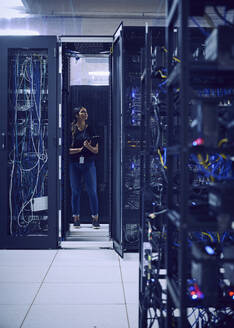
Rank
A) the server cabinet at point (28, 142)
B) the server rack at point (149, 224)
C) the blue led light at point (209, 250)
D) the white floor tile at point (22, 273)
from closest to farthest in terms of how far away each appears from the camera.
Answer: the blue led light at point (209, 250), the server rack at point (149, 224), the white floor tile at point (22, 273), the server cabinet at point (28, 142)

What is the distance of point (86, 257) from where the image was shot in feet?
11.8

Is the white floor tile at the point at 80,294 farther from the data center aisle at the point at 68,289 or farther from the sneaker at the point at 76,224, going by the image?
the sneaker at the point at 76,224

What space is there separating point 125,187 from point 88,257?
776 mm

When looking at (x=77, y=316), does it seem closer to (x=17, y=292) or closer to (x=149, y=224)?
(x=17, y=292)

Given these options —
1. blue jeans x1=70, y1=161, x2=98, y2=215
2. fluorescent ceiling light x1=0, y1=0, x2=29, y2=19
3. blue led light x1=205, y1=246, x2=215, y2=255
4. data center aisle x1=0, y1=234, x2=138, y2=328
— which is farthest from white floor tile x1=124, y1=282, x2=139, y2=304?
fluorescent ceiling light x1=0, y1=0, x2=29, y2=19

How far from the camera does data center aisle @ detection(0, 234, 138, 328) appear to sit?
217cm

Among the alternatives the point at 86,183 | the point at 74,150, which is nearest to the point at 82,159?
the point at 74,150

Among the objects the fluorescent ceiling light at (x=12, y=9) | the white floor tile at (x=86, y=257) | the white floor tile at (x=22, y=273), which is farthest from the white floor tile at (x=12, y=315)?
the fluorescent ceiling light at (x=12, y=9)

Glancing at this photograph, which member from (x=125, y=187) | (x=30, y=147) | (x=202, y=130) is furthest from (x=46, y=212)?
(x=202, y=130)

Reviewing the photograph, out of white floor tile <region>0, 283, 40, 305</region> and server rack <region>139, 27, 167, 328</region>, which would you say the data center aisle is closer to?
white floor tile <region>0, 283, 40, 305</region>

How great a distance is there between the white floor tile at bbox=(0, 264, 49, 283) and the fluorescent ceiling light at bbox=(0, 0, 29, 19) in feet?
13.7

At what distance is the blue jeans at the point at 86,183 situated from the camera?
4637mm

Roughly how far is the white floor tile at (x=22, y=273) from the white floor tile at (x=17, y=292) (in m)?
0.10

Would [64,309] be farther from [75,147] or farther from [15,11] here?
[15,11]
